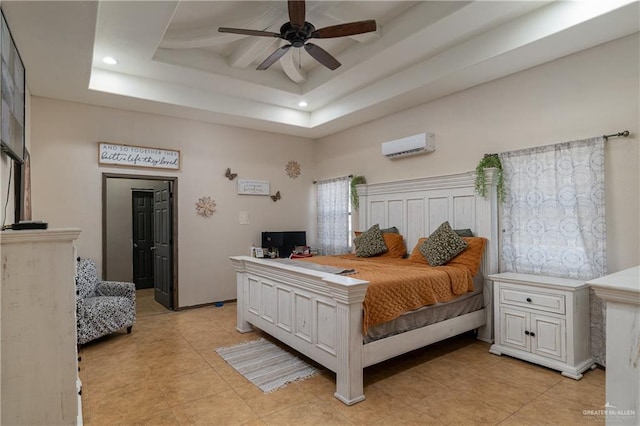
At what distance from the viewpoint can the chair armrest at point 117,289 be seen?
14.0 ft

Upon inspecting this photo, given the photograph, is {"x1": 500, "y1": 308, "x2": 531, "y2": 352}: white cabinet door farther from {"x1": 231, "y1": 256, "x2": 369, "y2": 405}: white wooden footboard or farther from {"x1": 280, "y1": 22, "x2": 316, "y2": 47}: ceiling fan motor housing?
{"x1": 280, "y1": 22, "x2": 316, "y2": 47}: ceiling fan motor housing

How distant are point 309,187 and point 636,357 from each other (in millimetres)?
5572

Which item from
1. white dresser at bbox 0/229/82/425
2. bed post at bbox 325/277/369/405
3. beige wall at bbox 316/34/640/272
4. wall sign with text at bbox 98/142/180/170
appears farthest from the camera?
wall sign with text at bbox 98/142/180/170

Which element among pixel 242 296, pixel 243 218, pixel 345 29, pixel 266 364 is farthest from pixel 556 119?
pixel 243 218

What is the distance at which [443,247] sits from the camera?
3.84 meters

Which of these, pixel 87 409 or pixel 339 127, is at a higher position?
pixel 339 127

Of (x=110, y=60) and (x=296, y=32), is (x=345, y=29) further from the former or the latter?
(x=110, y=60)

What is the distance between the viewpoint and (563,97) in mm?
3424

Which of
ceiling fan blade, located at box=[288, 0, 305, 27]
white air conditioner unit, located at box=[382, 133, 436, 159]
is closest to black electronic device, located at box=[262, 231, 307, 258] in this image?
white air conditioner unit, located at box=[382, 133, 436, 159]

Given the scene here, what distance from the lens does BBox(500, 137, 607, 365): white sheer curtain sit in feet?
10.3

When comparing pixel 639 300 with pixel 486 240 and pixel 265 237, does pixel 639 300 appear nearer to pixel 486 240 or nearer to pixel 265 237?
pixel 486 240

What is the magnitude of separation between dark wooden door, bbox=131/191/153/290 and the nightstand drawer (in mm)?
6402

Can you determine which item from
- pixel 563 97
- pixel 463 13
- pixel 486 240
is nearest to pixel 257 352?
pixel 486 240

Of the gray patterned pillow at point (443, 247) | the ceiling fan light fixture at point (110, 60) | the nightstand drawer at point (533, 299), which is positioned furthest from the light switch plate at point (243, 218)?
the nightstand drawer at point (533, 299)
